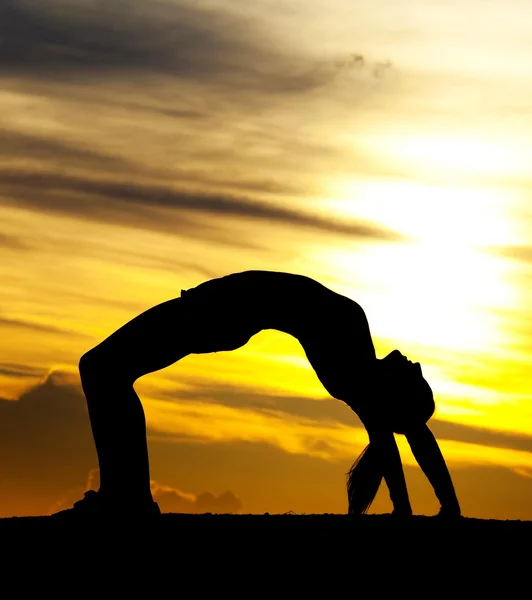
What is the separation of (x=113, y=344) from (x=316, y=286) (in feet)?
9.68

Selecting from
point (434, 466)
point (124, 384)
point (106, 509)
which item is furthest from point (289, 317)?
point (106, 509)

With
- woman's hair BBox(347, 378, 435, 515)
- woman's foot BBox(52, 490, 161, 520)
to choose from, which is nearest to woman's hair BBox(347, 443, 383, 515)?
woman's hair BBox(347, 378, 435, 515)

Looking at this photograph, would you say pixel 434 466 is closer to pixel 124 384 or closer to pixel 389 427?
pixel 389 427

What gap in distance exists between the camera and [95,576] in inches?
629

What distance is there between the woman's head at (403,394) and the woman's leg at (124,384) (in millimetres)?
2807

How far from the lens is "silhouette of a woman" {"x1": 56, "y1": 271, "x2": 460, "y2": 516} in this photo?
18047 millimetres

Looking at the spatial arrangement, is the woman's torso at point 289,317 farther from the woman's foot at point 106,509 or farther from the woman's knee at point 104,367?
the woman's foot at point 106,509

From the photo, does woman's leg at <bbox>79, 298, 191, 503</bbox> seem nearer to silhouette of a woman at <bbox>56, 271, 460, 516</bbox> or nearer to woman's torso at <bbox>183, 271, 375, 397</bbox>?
silhouette of a woman at <bbox>56, 271, 460, 516</bbox>

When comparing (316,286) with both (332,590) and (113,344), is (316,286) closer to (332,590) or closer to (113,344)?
(113,344)

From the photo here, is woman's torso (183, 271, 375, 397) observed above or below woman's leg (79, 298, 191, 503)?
above

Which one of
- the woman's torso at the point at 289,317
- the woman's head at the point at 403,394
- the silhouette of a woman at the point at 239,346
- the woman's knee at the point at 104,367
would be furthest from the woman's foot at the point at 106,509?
the woman's head at the point at 403,394

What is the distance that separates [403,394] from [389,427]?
0.51m

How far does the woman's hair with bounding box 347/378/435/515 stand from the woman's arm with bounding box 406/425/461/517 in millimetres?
181

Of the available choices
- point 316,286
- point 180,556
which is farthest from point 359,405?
point 180,556
